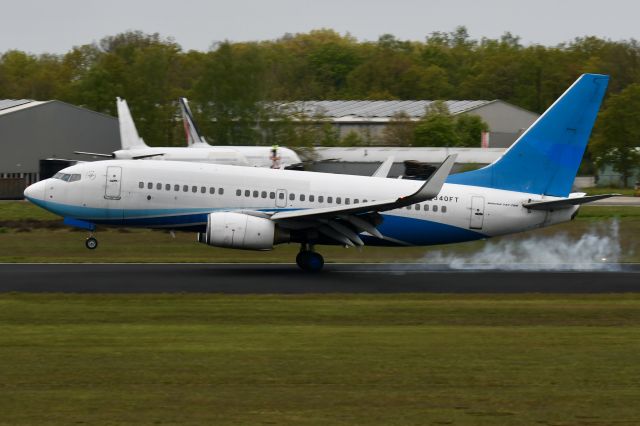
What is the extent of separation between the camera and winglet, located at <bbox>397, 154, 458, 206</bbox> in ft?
94.5

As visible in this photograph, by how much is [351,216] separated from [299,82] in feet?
466

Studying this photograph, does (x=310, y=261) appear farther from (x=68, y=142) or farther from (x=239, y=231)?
(x=68, y=142)

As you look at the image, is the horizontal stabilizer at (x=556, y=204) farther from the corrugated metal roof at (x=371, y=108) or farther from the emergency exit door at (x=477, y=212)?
the corrugated metal roof at (x=371, y=108)

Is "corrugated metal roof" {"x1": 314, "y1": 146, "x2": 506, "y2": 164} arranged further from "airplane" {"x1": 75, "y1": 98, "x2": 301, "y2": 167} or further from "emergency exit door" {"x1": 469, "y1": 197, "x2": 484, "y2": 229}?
"emergency exit door" {"x1": 469, "y1": 197, "x2": 484, "y2": 229}

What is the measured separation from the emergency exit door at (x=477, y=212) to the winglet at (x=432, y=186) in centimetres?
379

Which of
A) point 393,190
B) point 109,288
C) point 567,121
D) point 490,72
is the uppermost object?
point 490,72

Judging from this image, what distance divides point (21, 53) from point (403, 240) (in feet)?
545

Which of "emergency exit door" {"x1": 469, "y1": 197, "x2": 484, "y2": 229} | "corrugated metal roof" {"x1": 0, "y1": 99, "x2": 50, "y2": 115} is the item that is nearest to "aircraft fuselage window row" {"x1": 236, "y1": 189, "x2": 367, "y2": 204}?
"emergency exit door" {"x1": 469, "y1": 197, "x2": 484, "y2": 229}

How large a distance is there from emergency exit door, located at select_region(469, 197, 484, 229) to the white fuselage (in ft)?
0.10

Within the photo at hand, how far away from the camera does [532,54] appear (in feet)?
506

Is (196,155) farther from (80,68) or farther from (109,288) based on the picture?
(80,68)
